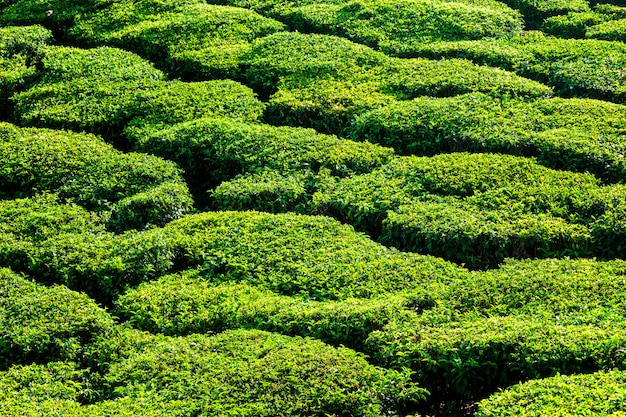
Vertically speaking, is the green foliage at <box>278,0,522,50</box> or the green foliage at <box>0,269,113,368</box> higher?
the green foliage at <box>278,0,522,50</box>

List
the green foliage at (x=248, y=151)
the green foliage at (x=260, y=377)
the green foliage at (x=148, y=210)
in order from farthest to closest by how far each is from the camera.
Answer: the green foliage at (x=248, y=151) → the green foliage at (x=148, y=210) → the green foliage at (x=260, y=377)

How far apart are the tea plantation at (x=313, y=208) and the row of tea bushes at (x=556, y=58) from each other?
5 cm

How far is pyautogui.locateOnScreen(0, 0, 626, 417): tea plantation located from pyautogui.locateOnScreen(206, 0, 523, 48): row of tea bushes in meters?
0.07

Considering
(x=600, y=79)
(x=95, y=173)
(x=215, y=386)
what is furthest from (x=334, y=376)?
(x=600, y=79)

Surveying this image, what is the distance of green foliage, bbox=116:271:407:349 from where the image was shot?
29.9 ft

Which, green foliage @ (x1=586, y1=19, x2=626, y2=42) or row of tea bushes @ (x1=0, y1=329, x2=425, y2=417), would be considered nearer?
row of tea bushes @ (x1=0, y1=329, x2=425, y2=417)

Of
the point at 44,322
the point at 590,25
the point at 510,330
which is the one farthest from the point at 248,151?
the point at 590,25

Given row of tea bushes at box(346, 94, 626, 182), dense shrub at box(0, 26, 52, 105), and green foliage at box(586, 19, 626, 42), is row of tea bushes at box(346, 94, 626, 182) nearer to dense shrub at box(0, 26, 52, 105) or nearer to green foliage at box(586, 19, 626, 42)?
green foliage at box(586, 19, 626, 42)

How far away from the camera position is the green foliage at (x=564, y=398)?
7.50m

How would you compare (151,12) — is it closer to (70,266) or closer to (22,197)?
(22,197)

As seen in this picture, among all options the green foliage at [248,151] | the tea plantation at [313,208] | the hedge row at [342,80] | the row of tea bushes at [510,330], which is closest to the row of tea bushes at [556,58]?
the tea plantation at [313,208]

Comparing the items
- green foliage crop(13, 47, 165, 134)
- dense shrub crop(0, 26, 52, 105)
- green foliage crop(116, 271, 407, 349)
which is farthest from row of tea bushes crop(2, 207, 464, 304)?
dense shrub crop(0, 26, 52, 105)

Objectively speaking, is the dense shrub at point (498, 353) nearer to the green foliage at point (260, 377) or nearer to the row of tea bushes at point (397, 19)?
the green foliage at point (260, 377)

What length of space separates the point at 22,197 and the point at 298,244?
4359 millimetres
